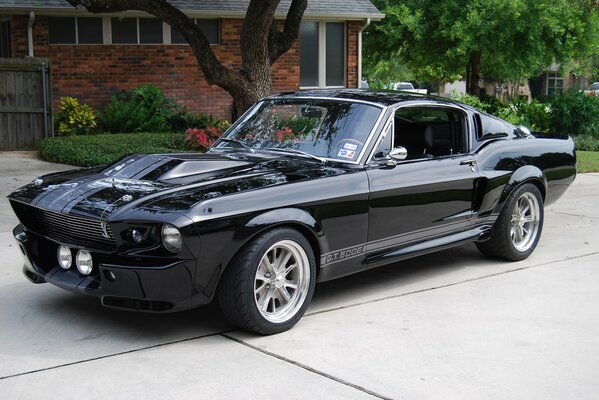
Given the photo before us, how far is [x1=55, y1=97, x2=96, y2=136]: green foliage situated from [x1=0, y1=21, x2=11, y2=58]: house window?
222cm

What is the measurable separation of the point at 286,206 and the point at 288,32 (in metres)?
8.91

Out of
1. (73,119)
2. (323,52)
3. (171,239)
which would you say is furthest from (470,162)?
(323,52)

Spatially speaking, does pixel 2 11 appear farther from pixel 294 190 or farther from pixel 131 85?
pixel 294 190

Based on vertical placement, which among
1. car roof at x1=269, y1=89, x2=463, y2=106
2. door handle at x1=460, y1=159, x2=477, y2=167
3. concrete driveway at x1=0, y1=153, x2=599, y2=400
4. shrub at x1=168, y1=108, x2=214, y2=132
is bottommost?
concrete driveway at x1=0, y1=153, x2=599, y2=400

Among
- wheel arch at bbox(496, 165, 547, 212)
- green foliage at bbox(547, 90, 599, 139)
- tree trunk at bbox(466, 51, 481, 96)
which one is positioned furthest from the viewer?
tree trunk at bbox(466, 51, 481, 96)

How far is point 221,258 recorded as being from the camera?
4836mm

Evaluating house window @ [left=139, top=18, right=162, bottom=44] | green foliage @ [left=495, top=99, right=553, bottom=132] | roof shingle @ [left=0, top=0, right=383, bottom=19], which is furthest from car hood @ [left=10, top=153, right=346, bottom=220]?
green foliage @ [left=495, top=99, right=553, bottom=132]

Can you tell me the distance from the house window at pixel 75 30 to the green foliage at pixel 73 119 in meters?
1.53

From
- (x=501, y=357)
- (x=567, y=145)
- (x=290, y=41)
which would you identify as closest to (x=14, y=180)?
(x=290, y=41)

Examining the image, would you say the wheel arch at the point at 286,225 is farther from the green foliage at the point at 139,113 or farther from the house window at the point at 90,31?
the house window at the point at 90,31

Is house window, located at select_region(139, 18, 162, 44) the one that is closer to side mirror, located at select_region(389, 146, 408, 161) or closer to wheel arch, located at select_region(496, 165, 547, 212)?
wheel arch, located at select_region(496, 165, 547, 212)

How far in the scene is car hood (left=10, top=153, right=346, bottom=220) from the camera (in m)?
4.95

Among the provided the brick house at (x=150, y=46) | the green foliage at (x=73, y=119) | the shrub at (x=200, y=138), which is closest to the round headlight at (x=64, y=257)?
the shrub at (x=200, y=138)

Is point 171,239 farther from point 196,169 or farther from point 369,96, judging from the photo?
point 369,96
